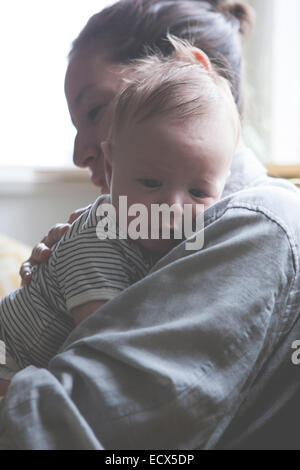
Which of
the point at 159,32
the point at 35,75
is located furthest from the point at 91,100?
the point at 35,75

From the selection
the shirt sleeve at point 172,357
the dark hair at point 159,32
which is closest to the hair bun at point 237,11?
the dark hair at point 159,32

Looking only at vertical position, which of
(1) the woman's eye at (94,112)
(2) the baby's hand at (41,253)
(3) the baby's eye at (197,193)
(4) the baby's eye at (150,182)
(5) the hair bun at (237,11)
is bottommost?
(2) the baby's hand at (41,253)

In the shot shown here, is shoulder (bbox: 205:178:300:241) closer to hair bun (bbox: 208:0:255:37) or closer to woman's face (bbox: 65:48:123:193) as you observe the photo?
woman's face (bbox: 65:48:123:193)

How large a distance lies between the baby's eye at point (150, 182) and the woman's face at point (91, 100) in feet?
0.80

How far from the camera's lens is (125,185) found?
27.1 inches

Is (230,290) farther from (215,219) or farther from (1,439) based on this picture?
(1,439)

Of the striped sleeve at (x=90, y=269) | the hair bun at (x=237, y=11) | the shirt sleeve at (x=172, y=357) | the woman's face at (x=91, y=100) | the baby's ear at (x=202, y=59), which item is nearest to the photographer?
the shirt sleeve at (x=172, y=357)

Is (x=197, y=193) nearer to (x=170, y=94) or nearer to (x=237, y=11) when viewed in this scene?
(x=170, y=94)

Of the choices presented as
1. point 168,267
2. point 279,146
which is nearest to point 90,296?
point 168,267

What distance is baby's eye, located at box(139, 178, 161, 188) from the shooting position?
2.19 ft

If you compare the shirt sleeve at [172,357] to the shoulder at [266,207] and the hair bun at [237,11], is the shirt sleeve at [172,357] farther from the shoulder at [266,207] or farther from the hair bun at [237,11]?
the hair bun at [237,11]

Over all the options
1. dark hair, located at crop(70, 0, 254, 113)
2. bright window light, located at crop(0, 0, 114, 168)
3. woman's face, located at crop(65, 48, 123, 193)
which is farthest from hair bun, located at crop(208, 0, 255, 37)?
bright window light, located at crop(0, 0, 114, 168)

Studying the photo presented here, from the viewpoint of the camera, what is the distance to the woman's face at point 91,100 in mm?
881

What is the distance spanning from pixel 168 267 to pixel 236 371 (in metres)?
0.12
